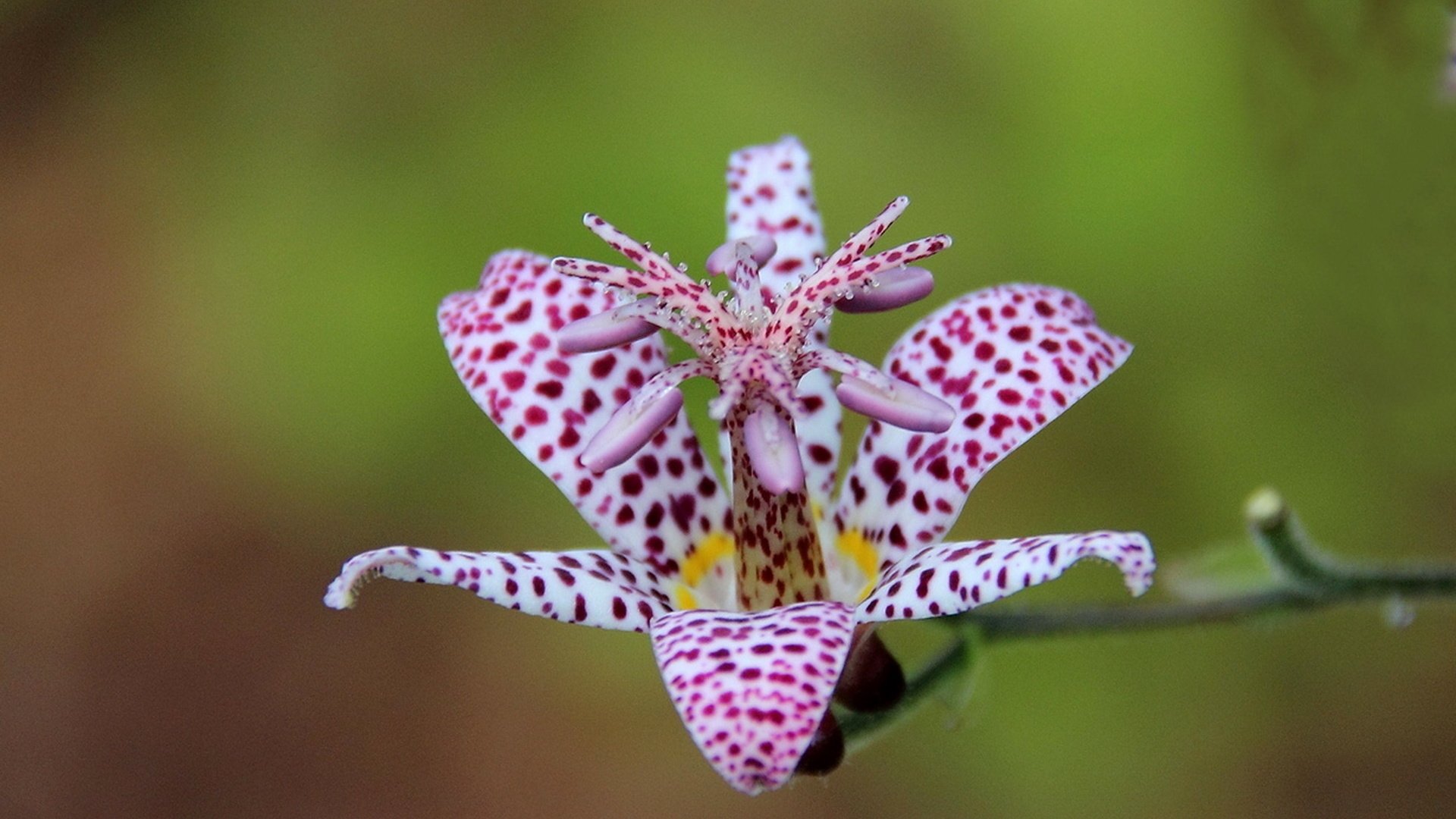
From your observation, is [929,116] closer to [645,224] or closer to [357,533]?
[645,224]

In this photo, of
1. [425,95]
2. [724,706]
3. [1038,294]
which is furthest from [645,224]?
[724,706]

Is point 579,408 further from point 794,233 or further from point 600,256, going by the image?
point 600,256

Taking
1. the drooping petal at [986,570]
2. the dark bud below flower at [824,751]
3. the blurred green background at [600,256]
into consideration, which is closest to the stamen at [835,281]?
the drooping petal at [986,570]

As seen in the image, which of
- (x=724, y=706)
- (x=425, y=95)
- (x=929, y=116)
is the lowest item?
(x=724, y=706)

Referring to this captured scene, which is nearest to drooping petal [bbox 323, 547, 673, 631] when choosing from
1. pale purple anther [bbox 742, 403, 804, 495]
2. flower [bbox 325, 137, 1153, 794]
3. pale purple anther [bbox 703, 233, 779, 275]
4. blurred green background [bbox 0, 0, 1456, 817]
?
flower [bbox 325, 137, 1153, 794]

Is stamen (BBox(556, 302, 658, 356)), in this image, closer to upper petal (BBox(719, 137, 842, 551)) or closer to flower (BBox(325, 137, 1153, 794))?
flower (BBox(325, 137, 1153, 794))

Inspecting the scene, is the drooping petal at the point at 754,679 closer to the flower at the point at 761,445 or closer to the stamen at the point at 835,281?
the flower at the point at 761,445
